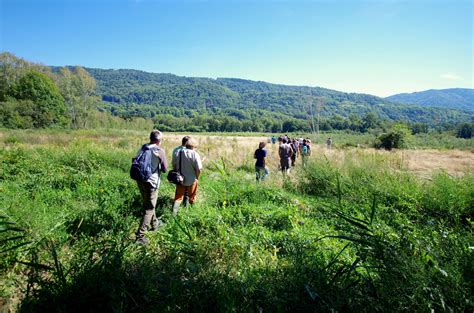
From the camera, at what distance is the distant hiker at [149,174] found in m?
4.01

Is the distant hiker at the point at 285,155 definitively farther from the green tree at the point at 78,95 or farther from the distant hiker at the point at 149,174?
the green tree at the point at 78,95

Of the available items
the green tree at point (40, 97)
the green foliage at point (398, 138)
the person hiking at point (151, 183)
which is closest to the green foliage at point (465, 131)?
the green foliage at point (398, 138)

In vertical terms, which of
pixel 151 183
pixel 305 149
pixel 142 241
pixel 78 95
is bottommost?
Result: pixel 142 241

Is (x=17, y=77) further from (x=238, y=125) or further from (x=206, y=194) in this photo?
(x=238, y=125)

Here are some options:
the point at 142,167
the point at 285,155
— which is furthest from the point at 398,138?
the point at 142,167

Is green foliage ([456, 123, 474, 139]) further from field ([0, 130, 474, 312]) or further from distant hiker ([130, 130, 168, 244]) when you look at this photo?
distant hiker ([130, 130, 168, 244])

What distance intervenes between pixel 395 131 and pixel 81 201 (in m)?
31.6

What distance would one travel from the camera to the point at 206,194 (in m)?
6.07

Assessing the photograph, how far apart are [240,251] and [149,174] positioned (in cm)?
203

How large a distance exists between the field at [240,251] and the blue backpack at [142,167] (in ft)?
3.13

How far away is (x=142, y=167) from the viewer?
4.01 meters

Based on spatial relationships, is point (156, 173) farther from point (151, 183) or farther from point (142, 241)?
point (142, 241)

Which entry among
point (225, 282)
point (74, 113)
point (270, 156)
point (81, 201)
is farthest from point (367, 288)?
point (74, 113)

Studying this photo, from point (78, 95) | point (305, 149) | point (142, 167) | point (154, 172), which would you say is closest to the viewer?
point (142, 167)
